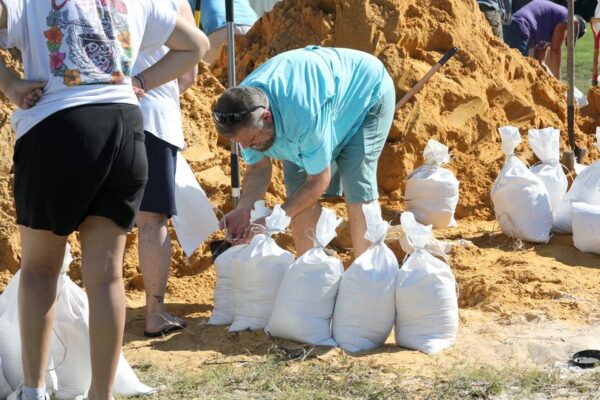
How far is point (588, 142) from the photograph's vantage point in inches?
342

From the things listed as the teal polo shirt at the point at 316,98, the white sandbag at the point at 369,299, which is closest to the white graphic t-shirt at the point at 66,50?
the teal polo shirt at the point at 316,98

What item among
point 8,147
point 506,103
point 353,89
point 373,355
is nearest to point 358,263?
point 373,355

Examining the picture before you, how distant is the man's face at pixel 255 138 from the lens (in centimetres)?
508

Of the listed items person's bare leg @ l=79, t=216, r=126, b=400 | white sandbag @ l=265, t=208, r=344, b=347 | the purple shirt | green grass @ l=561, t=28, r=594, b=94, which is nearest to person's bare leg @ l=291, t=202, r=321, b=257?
white sandbag @ l=265, t=208, r=344, b=347

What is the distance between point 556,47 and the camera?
12203 mm

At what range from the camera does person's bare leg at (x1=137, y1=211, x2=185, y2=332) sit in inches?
214

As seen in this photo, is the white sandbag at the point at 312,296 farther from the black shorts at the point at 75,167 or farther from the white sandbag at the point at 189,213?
the black shorts at the point at 75,167

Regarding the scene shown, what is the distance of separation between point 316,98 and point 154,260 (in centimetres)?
106

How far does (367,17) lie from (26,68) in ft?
13.5

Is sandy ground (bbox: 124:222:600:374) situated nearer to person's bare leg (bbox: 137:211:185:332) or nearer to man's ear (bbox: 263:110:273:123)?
person's bare leg (bbox: 137:211:185:332)

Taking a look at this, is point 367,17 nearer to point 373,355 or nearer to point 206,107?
point 206,107

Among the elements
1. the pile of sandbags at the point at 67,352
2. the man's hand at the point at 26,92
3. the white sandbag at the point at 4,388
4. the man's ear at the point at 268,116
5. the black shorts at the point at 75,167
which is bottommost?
Result: the white sandbag at the point at 4,388

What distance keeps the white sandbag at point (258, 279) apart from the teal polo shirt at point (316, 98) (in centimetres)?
38

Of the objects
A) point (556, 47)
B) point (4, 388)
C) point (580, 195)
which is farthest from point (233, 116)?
point (556, 47)
